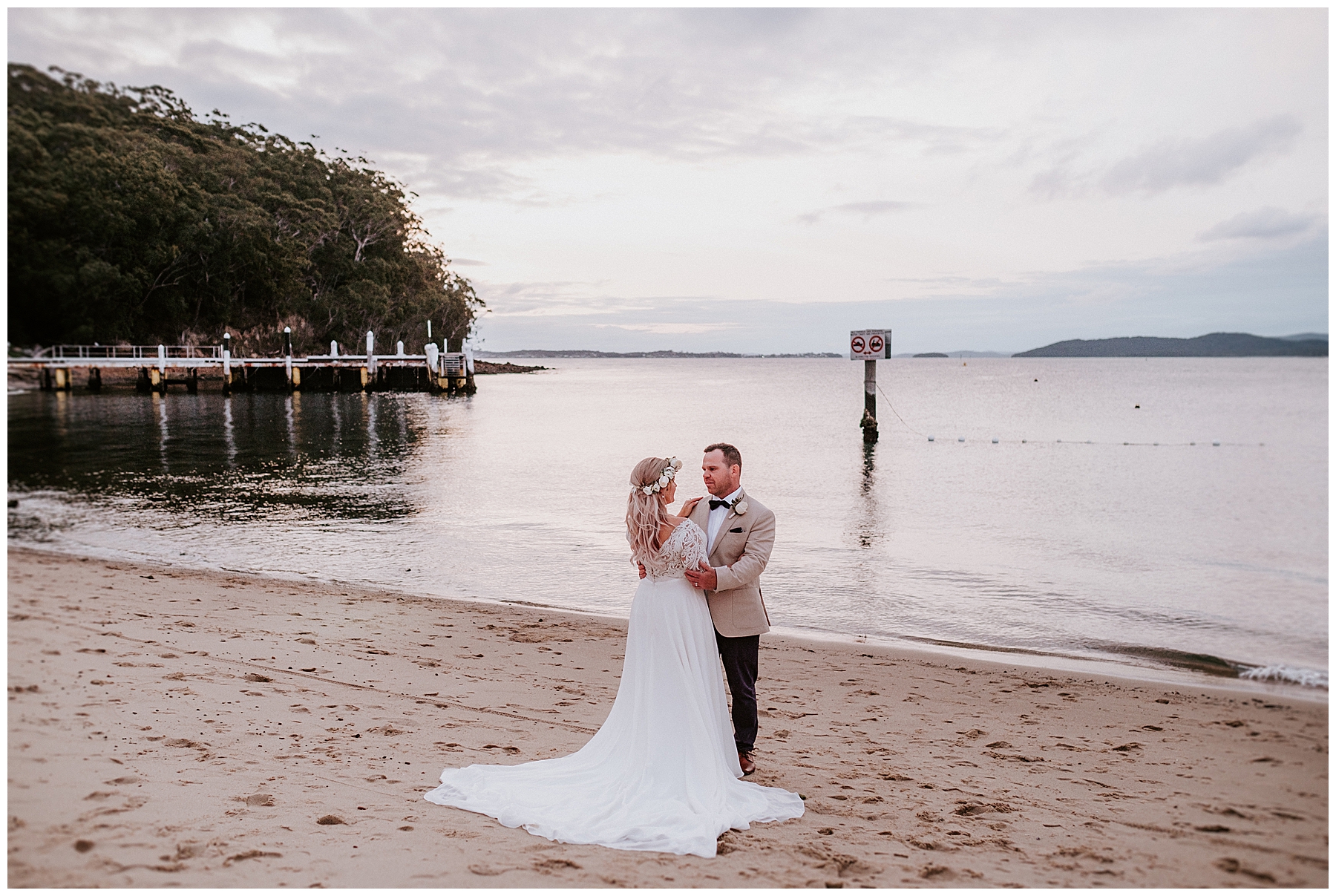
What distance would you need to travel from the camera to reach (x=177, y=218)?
27.1 m

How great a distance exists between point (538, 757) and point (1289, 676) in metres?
5.69

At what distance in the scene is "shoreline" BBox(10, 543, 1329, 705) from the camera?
578cm

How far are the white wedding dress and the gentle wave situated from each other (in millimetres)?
4637

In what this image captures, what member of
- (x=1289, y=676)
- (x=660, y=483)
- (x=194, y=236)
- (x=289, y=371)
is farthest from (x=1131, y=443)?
(x=289, y=371)

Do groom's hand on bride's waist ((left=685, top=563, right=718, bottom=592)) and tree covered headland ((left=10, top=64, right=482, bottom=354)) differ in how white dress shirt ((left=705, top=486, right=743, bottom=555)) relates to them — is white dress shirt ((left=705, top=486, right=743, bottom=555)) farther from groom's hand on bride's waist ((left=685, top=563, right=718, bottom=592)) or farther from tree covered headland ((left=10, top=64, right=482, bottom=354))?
tree covered headland ((left=10, top=64, right=482, bottom=354))

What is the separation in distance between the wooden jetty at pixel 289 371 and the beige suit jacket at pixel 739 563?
41.0 meters

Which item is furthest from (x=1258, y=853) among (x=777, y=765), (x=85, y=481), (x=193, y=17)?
(x=85, y=481)

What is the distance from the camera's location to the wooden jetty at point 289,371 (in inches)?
1649

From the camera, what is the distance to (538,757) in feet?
13.2

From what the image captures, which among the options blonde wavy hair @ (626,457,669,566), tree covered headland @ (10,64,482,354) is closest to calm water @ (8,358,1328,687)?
tree covered headland @ (10,64,482,354)

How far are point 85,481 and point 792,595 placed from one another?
14.5m

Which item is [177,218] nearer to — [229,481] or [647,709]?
[229,481]

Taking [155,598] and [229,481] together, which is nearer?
[155,598]

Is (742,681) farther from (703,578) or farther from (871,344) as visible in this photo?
(871,344)
